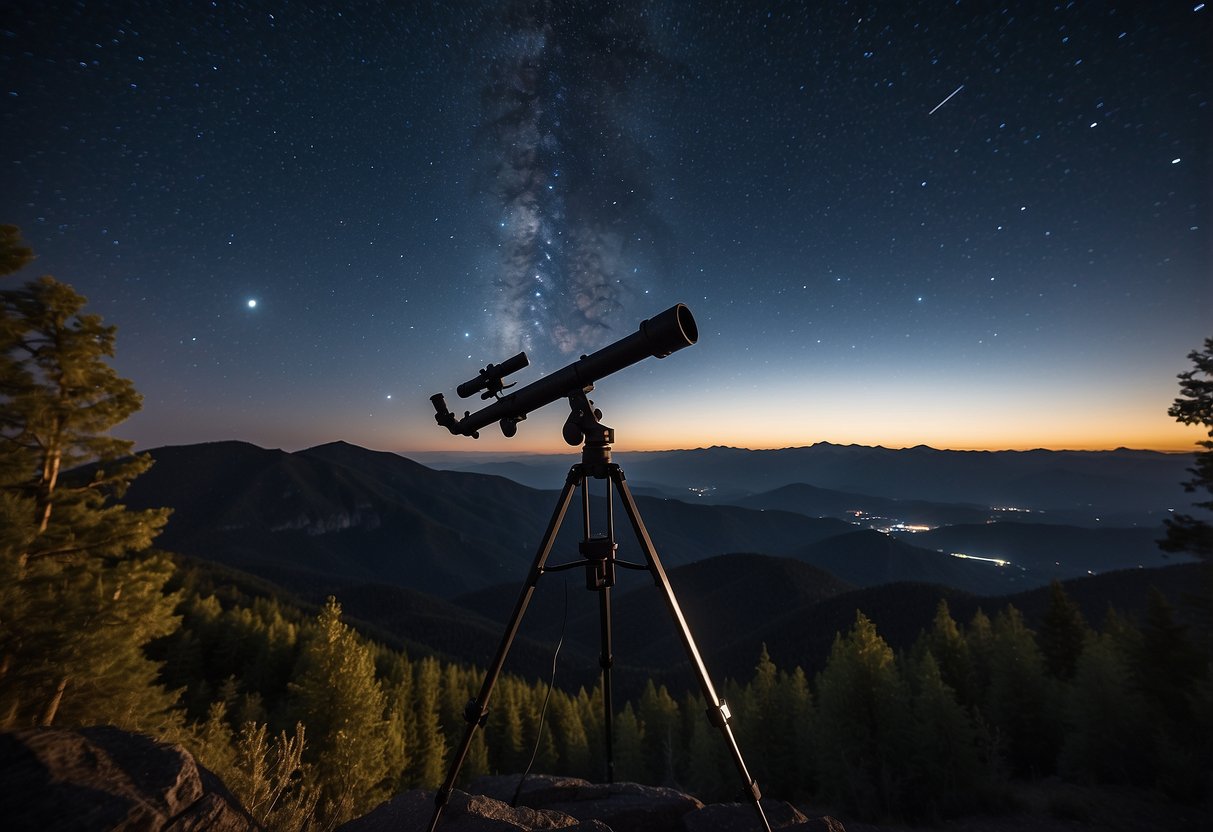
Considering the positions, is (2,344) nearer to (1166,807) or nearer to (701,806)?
(701,806)

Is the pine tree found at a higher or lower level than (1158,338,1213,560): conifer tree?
lower

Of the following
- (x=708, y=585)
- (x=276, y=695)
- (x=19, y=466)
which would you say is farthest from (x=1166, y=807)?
(x=708, y=585)

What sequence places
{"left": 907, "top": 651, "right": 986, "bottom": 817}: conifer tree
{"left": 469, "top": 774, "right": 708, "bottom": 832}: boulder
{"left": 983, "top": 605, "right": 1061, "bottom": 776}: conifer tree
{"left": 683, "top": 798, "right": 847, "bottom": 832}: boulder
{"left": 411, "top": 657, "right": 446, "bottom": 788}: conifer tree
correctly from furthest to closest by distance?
{"left": 411, "top": 657, "right": 446, "bottom": 788}: conifer tree, {"left": 983, "top": 605, "right": 1061, "bottom": 776}: conifer tree, {"left": 907, "top": 651, "right": 986, "bottom": 817}: conifer tree, {"left": 469, "top": 774, "right": 708, "bottom": 832}: boulder, {"left": 683, "top": 798, "right": 847, "bottom": 832}: boulder

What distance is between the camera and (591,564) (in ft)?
13.7

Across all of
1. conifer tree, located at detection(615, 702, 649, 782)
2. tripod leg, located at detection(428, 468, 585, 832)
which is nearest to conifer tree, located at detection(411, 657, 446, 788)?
conifer tree, located at detection(615, 702, 649, 782)

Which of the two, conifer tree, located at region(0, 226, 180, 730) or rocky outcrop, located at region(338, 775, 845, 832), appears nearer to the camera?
rocky outcrop, located at region(338, 775, 845, 832)

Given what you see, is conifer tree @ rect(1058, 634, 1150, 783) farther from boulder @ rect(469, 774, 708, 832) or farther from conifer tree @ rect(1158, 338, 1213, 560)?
boulder @ rect(469, 774, 708, 832)

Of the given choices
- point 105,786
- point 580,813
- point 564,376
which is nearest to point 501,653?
point 564,376

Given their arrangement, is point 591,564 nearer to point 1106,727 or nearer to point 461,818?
point 461,818

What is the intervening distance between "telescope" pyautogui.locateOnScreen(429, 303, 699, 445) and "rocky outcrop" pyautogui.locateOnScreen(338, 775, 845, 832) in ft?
13.2

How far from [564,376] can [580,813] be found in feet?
19.4

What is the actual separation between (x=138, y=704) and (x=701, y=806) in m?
13.9

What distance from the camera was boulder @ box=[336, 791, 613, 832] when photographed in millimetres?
4645

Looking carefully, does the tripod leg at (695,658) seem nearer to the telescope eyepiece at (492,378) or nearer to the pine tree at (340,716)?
the telescope eyepiece at (492,378)
